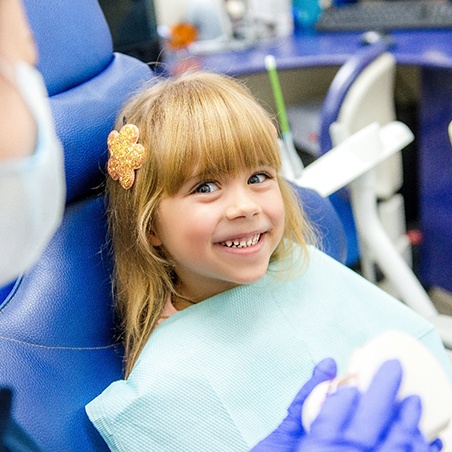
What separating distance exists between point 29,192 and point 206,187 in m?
0.58

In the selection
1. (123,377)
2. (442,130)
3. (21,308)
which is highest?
(21,308)

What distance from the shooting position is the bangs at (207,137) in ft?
3.31

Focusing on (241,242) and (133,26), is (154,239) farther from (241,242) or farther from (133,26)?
(133,26)

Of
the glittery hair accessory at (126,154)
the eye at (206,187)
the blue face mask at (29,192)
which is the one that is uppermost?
the blue face mask at (29,192)

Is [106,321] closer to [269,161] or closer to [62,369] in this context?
[62,369]

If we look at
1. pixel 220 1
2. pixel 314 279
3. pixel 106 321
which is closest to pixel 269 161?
pixel 314 279

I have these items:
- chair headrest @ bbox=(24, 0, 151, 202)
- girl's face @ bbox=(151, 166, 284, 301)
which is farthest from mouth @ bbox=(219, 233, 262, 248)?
chair headrest @ bbox=(24, 0, 151, 202)

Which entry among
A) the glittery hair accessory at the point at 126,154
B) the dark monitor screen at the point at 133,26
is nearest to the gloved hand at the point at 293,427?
the glittery hair accessory at the point at 126,154

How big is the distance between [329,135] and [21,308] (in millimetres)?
1025

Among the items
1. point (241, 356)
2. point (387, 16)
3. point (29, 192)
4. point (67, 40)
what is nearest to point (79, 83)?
point (67, 40)

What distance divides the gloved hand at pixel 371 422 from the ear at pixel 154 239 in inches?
15.4

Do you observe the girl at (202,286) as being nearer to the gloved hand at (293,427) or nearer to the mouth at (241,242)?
the mouth at (241,242)

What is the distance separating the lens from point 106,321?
1096 mm

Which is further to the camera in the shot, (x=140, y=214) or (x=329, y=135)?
(x=329, y=135)
